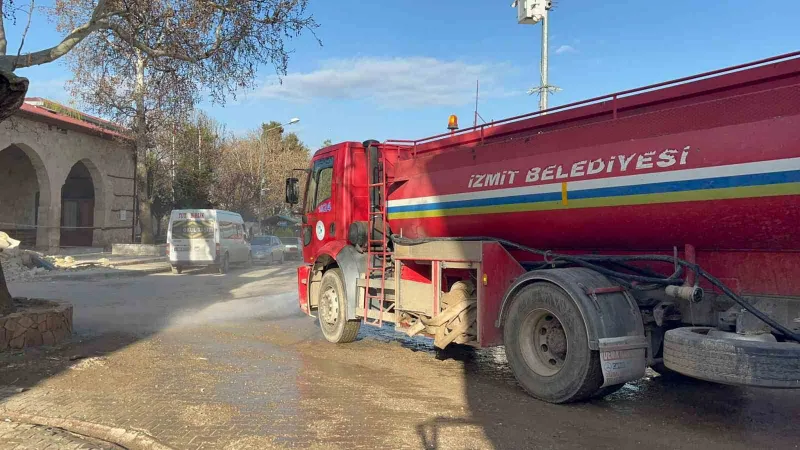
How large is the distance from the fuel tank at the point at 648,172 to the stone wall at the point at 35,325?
5358mm

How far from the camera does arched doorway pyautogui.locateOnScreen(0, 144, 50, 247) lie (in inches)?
1029

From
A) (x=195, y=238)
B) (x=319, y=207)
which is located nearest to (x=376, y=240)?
(x=319, y=207)

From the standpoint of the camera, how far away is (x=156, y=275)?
64.5ft

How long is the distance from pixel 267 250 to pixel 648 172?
24.2 m

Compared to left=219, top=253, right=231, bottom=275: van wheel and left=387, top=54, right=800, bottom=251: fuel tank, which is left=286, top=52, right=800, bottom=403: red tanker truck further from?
left=219, top=253, right=231, bottom=275: van wheel

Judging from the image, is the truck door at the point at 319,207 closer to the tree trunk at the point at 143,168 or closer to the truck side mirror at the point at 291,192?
the truck side mirror at the point at 291,192

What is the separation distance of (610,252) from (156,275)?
1749 centimetres

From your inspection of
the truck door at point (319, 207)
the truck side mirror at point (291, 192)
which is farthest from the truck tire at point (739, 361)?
the truck side mirror at point (291, 192)

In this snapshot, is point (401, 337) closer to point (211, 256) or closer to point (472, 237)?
point (472, 237)

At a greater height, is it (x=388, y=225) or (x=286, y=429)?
(x=388, y=225)

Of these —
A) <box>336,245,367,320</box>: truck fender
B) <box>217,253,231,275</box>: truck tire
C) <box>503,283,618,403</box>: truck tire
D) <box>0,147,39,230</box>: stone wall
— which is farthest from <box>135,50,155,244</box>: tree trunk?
<box>503,283,618,403</box>: truck tire

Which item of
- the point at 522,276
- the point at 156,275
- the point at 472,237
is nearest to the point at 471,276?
the point at 472,237

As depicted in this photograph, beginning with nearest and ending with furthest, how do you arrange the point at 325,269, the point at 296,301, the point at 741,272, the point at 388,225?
1. the point at 741,272
2. the point at 388,225
3. the point at 325,269
4. the point at 296,301

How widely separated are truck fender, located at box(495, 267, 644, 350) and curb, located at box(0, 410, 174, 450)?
3382mm
